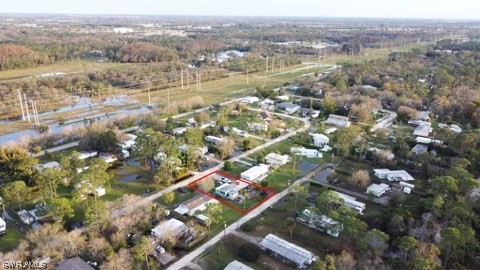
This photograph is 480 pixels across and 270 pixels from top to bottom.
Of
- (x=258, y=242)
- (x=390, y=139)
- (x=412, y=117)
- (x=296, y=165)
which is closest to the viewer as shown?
(x=258, y=242)

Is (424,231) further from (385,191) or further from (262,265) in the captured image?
(262,265)

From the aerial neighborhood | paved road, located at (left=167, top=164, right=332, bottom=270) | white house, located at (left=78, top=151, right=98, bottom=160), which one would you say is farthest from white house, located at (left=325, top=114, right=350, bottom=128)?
white house, located at (left=78, top=151, right=98, bottom=160)

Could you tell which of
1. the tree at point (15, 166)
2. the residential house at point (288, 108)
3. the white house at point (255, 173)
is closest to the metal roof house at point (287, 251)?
the white house at point (255, 173)

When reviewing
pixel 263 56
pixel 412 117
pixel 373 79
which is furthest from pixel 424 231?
pixel 263 56

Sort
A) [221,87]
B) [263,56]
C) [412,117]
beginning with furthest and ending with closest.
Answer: [263,56]
[221,87]
[412,117]

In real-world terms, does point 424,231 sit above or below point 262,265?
above

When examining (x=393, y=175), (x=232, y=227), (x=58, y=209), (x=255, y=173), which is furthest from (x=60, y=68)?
(x=393, y=175)

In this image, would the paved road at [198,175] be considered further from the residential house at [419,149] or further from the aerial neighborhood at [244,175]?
the residential house at [419,149]

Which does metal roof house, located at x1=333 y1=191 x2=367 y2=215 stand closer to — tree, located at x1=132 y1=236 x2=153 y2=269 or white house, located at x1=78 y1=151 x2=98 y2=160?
tree, located at x1=132 y1=236 x2=153 y2=269
